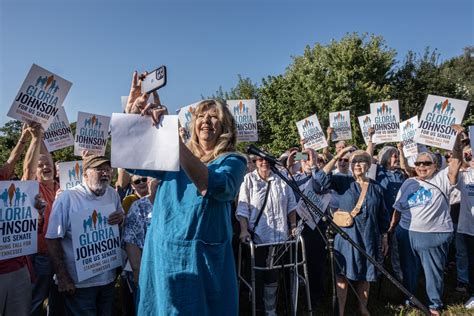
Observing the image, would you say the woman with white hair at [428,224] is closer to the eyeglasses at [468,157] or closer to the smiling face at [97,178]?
the eyeglasses at [468,157]

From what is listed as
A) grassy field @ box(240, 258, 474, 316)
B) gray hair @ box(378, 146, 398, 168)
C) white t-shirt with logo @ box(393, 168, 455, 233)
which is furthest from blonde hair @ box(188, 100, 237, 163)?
gray hair @ box(378, 146, 398, 168)

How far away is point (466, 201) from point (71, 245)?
18.2 ft

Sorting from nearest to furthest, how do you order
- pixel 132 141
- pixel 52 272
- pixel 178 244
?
pixel 132 141, pixel 178 244, pixel 52 272

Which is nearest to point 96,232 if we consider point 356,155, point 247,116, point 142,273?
point 142,273

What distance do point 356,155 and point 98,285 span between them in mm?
3364

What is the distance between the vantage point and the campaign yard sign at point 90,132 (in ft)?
20.9

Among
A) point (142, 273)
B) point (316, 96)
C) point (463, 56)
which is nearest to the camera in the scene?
point (142, 273)

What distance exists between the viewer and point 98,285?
341 cm

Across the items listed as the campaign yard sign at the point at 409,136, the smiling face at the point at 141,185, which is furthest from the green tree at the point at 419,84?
the smiling face at the point at 141,185

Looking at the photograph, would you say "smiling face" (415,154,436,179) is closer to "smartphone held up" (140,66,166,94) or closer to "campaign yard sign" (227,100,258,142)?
"campaign yard sign" (227,100,258,142)

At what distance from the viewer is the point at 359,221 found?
485cm

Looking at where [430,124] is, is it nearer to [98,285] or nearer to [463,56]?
[98,285]

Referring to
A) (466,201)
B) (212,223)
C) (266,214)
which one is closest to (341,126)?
(466,201)

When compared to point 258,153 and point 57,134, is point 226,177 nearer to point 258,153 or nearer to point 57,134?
point 258,153
